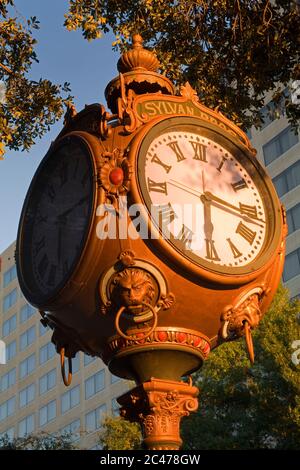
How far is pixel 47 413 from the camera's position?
55.9 metres

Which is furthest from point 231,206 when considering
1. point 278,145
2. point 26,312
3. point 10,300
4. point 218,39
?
point 10,300

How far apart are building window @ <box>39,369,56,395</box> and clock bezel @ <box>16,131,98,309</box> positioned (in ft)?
174

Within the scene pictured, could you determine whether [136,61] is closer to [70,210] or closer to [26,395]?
[70,210]

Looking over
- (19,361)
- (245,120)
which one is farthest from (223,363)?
(19,361)

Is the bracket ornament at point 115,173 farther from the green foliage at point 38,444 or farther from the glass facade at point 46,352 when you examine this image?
the glass facade at point 46,352

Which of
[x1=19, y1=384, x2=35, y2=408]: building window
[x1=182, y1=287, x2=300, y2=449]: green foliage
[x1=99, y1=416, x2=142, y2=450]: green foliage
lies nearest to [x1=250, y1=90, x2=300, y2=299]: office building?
[x1=99, y1=416, x2=142, y2=450]: green foliage

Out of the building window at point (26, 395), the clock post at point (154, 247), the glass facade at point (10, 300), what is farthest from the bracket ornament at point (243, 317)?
the glass facade at point (10, 300)

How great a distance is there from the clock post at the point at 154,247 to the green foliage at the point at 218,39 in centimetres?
346

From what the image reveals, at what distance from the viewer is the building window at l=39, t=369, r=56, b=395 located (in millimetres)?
55906

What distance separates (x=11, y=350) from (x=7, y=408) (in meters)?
4.69

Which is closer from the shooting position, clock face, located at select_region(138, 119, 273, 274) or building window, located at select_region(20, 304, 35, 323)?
clock face, located at select_region(138, 119, 273, 274)

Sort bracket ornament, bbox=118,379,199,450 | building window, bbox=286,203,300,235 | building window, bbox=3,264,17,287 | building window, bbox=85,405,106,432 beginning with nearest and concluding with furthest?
bracket ornament, bbox=118,379,199,450, building window, bbox=286,203,300,235, building window, bbox=85,405,106,432, building window, bbox=3,264,17,287

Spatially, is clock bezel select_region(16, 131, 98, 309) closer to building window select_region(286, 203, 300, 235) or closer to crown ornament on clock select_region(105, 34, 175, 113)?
crown ornament on clock select_region(105, 34, 175, 113)
